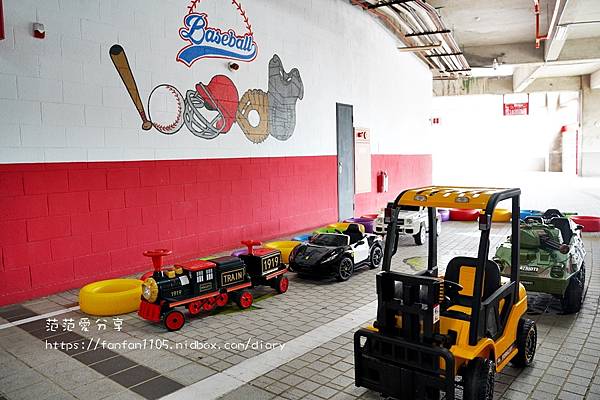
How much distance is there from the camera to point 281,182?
9508mm

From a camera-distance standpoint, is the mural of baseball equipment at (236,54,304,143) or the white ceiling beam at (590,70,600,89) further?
the white ceiling beam at (590,70,600,89)

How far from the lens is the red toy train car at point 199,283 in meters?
4.82

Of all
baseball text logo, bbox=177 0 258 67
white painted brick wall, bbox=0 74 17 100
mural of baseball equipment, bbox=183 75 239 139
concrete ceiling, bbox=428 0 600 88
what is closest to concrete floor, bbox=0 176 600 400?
white painted brick wall, bbox=0 74 17 100

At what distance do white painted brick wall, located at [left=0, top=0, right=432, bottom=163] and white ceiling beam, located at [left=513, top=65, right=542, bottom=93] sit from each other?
11787mm

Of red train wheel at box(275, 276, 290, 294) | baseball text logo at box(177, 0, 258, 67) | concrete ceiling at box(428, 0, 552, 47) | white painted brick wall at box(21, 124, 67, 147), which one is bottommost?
red train wheel at box(275, 276, 290, 294)

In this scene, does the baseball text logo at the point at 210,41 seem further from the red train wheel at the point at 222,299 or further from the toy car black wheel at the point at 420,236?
the toy car black wheel at the point at 420,236

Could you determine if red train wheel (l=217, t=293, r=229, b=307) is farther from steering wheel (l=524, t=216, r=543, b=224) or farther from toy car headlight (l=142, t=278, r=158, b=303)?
steering wheel (l=524, t=216, r=543, b=224)

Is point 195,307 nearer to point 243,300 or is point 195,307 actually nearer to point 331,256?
point 243,300

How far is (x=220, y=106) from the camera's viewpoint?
8031mm

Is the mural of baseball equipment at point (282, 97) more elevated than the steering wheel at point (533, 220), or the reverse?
the mural of baseball equipment at point (282, 97)

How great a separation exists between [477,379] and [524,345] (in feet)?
3.21

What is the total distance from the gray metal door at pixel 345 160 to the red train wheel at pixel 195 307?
6.80m

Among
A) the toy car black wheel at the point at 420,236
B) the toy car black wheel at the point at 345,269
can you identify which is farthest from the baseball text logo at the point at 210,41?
the toy car black wheel at the point at 420,236

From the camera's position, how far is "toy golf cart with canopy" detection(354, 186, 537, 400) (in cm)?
308
